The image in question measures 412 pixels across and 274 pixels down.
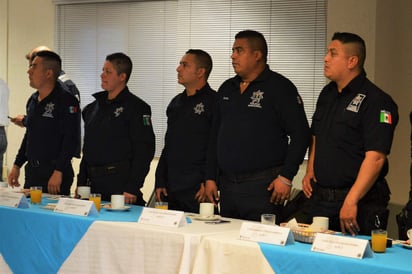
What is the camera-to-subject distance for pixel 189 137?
4223 millimetres

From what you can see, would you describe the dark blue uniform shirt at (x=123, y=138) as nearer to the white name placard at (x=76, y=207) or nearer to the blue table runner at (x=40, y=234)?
the blue table runner at (x=40, y=234)

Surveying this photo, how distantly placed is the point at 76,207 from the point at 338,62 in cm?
134

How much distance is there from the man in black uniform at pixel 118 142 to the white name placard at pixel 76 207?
A: 88cm

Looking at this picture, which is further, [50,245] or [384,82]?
[384,82]

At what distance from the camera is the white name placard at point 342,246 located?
8.11ft

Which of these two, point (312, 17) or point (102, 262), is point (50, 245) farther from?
point (312, 17)

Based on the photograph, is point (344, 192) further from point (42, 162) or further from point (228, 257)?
point (42, 162)

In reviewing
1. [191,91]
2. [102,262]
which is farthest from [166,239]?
[191,91]

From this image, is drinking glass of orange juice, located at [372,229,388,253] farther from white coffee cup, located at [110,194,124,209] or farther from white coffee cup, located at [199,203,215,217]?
white coffee cup, located at [110,194,124,209]

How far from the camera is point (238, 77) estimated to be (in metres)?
3.87

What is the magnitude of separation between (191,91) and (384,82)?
5.05 ft

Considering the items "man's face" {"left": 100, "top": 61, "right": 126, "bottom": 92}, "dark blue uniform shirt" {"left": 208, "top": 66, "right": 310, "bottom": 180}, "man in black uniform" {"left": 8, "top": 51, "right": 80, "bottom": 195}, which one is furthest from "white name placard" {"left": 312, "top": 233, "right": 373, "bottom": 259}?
"man in black uniform" {"left": 8, "top": 51, "right": 80, "bottom": 195}

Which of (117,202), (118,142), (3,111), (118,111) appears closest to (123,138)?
(118,142)

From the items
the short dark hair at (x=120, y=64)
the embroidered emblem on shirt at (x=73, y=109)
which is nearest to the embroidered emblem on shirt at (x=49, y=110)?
the embroidered emblem on shirt at (x=73, y=109)
